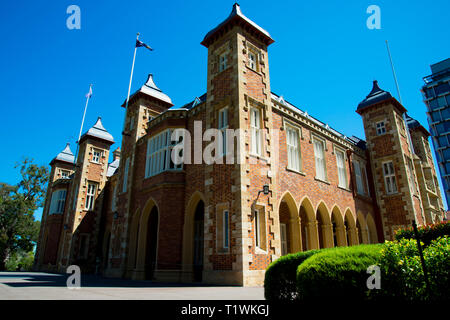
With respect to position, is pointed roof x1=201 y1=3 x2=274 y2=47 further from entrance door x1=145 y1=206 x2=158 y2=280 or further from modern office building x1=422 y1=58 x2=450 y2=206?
modern office building x1=422 y1=58 x2=450 y2=206

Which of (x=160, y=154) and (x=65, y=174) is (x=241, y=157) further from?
(x=65, y=174)

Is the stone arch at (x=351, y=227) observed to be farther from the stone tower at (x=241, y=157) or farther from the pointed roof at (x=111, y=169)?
the pointed roof at (x=111, y=169)

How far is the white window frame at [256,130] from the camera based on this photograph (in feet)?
45.2

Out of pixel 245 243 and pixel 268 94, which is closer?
pixel 245 243

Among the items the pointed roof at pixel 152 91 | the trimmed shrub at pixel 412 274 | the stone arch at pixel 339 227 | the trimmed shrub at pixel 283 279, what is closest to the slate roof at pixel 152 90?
the pointed roof at pixel 152 91

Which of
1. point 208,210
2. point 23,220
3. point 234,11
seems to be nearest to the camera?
Answer: point 208,210

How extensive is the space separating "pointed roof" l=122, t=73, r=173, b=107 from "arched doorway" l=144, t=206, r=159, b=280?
914cm

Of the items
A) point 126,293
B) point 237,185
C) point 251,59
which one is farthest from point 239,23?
point 126,293

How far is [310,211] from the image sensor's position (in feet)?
55.6

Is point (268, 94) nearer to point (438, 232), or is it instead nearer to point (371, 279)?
point (438, 232)

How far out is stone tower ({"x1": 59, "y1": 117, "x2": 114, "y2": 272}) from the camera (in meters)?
25.2

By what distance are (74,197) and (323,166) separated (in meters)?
22.4

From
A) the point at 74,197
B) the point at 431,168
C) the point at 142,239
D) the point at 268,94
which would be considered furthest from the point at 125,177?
the point at 431,168

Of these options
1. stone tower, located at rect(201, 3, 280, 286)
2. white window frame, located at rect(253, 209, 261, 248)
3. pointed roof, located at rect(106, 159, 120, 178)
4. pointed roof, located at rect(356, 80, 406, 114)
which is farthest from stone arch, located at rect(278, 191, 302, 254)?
pointed roof, located at rect(106, 159, 120, 178)
